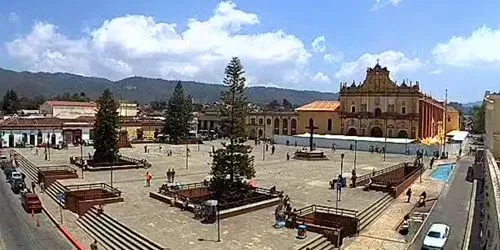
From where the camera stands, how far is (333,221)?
2417 centimetres

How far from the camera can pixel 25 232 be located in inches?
909

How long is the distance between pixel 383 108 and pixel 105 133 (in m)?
45.5

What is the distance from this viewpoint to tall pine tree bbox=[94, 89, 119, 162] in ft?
141

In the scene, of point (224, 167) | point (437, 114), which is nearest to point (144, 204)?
point (224, 167)

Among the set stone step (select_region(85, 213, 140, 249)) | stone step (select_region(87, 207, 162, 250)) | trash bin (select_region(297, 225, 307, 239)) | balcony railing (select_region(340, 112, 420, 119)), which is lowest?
stone step (select_region(85, 213, 140, 249))

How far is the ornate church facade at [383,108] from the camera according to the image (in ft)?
234

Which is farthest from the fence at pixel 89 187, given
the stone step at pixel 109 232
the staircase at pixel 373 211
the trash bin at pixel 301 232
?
the staircase at pixel 373 211

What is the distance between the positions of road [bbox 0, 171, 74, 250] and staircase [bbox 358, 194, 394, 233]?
46.3 ft

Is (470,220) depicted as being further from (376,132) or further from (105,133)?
(376,132)

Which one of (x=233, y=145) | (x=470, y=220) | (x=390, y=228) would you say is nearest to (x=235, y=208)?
(x=233, y=145)

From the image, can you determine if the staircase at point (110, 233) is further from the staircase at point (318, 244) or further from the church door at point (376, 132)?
the church door at point (376, 132)

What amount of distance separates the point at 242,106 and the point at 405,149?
128 feet

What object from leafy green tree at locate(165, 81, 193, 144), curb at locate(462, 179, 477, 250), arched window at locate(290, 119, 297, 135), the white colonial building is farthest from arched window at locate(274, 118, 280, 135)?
curb at locate(462, 179, 477, 250)

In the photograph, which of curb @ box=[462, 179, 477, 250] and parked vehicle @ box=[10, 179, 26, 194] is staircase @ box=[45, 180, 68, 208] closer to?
parked vehicle @ box=[10, 179, 26, 194]
